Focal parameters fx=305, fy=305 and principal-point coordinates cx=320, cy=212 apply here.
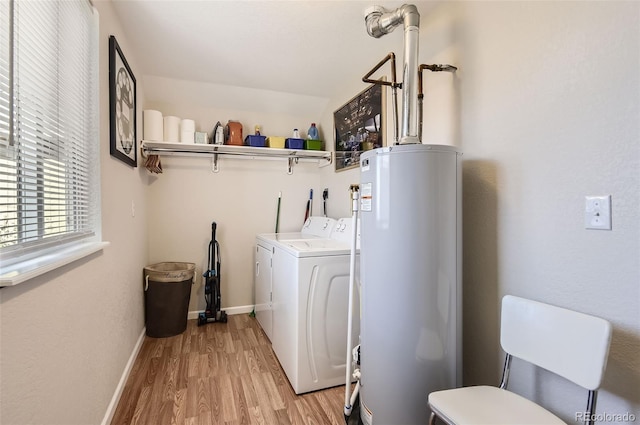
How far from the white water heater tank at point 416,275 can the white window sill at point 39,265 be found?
1.20m

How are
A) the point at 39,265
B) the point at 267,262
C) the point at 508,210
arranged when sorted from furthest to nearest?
the point at 267,262, the point at 508,210, the point at 39,265

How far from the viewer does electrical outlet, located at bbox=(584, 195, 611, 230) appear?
102 cm

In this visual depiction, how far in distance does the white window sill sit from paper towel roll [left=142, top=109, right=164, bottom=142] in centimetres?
164

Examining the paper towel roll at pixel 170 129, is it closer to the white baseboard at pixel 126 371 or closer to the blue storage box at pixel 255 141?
the blue storage box at pixel 255 141

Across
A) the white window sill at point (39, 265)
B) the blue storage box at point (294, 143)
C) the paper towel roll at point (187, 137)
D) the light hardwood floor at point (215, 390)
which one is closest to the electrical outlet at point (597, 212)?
the light hardwood floor at point (215, 390)

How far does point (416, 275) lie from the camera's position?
52.0 inches

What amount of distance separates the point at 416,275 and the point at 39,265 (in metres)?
1.33

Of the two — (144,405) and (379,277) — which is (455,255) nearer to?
(379,277)

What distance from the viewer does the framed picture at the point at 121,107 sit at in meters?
1.71

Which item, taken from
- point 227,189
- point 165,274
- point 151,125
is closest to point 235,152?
point 227,189

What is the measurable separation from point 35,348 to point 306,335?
1285 mm

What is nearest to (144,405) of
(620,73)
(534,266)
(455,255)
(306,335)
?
(306,335)

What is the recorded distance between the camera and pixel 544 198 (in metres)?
1.23

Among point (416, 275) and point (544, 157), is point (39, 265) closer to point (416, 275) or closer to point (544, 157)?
point (416, 275)
